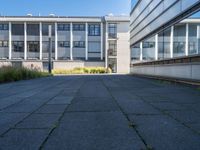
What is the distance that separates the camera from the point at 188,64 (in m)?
14.4

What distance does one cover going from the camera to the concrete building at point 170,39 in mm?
14070

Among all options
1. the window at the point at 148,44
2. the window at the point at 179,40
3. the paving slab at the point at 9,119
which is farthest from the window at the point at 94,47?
the paving slab at the point at 9,119

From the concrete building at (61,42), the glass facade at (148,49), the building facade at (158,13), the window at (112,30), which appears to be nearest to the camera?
the building facade at (158,13)

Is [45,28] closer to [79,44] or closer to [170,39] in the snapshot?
[79,44]

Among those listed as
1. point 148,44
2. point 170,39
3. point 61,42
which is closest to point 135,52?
point 148,44

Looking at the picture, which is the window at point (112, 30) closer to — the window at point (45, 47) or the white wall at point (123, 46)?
the white wall at point (123, 46)

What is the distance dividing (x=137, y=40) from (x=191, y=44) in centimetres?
1615

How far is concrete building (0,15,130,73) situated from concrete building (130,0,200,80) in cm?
3458

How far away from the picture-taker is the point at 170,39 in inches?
703

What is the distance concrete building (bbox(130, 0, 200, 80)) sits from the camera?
14.1 meters

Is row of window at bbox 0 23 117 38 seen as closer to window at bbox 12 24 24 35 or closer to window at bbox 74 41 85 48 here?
window at bbox 12 24 24 35

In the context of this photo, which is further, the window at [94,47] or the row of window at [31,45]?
the window at [94,47]

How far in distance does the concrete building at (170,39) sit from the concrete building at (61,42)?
113ft

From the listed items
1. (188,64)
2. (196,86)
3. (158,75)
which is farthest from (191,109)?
(158,75)
